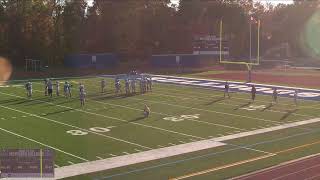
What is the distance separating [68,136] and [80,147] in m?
2.03

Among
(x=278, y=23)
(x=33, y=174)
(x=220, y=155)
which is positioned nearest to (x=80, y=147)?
(x=220, y=155)

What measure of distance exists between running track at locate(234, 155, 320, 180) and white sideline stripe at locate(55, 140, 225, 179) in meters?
3.31

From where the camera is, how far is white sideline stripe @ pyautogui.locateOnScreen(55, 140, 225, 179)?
14915 mm

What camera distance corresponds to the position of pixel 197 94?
3369 cm

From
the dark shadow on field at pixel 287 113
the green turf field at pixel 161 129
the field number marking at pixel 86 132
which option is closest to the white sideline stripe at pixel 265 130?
the green turf field at pixel 161 129

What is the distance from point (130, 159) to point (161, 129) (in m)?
5.16

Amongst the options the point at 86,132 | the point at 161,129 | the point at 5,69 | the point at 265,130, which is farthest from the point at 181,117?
the point at 5,69

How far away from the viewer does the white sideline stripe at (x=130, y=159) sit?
14915mm

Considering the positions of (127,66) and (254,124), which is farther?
(127,66)

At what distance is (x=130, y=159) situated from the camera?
16359 millimetres

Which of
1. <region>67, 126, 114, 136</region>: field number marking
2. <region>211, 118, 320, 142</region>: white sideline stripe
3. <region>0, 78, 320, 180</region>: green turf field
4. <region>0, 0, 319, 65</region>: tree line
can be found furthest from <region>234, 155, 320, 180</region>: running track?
<region>0, 0, 319, 65</region>: tree line

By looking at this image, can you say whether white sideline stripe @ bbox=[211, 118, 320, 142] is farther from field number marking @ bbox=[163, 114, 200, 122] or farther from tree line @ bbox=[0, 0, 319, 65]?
tree line @ bbox=[0, 0, 319, 65]

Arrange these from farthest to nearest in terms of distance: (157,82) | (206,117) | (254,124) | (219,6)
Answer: (219,6) < (157,82) < (206,117) < (254,124)

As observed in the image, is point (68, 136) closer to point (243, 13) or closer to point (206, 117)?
point (206, 117)
